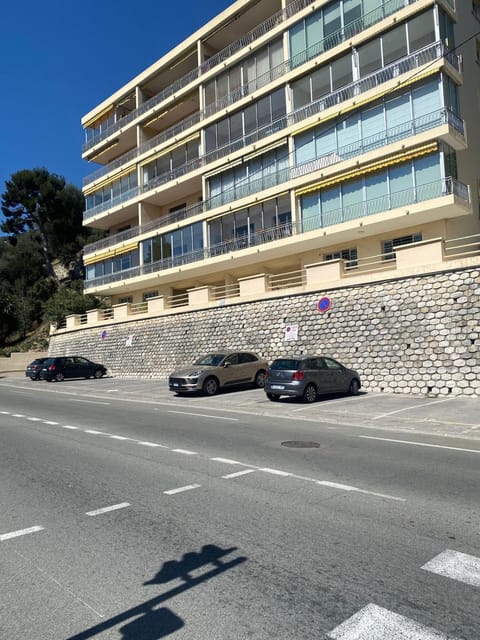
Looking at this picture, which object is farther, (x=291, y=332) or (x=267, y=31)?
(x=267, y=31)

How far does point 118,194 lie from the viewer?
4197 cm

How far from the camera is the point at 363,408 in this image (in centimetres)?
1432

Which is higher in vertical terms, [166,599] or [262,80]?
[262,80]

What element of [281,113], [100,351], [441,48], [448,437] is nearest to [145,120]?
[281,113]

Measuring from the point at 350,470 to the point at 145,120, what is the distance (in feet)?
126

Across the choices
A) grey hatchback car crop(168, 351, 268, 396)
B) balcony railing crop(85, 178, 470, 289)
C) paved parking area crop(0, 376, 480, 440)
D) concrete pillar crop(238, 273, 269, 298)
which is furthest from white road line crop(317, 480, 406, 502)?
concrete pillar crop(238, 273, 269, 298)

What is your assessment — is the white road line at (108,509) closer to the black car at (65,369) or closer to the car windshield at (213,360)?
the car windshield at (213,360)

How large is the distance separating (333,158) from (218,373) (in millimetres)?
13310

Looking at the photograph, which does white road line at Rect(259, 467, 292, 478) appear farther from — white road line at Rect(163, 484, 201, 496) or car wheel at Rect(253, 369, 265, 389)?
car wheel at Rect(253, 369, 265, 389)

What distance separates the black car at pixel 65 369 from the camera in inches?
1196

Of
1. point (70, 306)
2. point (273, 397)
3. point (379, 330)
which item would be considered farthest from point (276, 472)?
point (70, 306)

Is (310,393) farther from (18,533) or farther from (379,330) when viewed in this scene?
(18,533)

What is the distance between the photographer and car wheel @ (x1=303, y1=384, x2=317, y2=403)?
15.9 m

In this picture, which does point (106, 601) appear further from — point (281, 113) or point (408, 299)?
point (281, 113)
